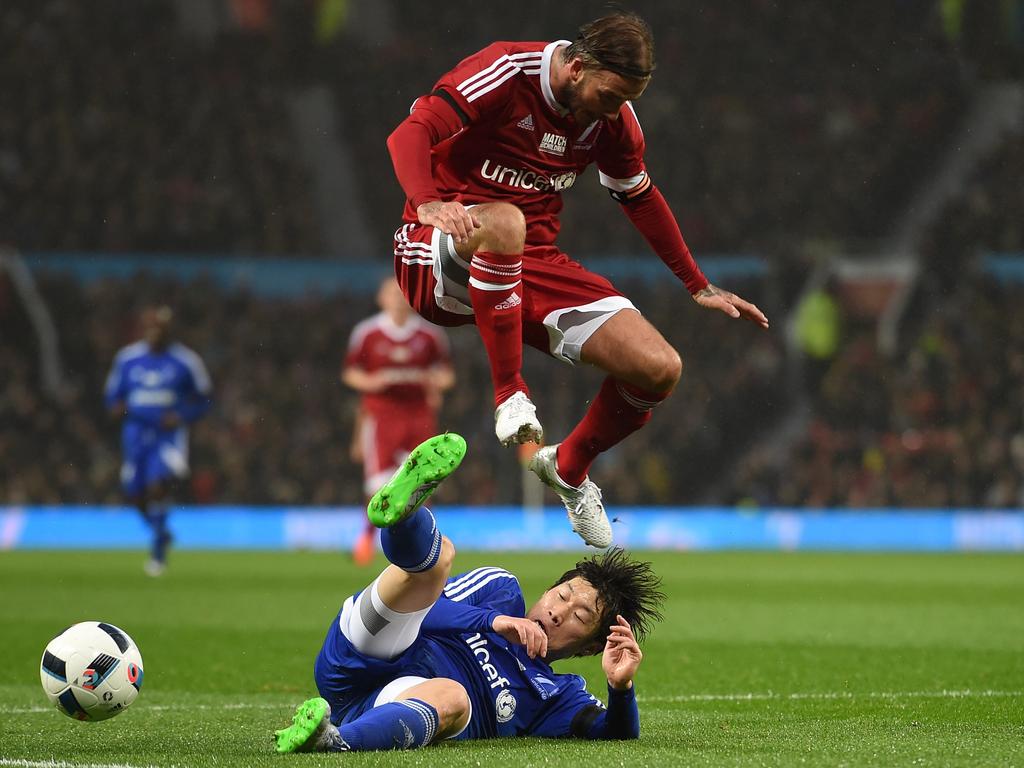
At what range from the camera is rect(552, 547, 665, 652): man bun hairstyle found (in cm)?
500

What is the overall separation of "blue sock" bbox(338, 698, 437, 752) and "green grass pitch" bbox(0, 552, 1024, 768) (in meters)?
0.11

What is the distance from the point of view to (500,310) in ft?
17.8

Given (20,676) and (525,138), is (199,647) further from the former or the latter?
(525,138)

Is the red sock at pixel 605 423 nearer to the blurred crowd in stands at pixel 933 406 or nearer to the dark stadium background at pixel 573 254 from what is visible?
the dark stadium background at pixel 573 254

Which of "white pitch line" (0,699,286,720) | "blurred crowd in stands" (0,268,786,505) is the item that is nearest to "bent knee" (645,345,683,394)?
"white pitch line" (0,699,286,720)

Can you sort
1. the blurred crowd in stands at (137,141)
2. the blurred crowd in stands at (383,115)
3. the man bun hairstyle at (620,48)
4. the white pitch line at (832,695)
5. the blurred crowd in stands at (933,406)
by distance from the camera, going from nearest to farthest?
the man bun hairstyle at (620,48), the white pitch line at (832,695), the blurred crowd in stands at (933,406), the blurred crowd in stands at (137,141), the blurred crowd in stands at (383,115)

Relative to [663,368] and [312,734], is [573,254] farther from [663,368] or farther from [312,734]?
[312,734]

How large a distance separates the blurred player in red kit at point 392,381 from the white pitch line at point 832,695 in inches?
269

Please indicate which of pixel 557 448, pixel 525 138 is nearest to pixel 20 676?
pixel 557 448

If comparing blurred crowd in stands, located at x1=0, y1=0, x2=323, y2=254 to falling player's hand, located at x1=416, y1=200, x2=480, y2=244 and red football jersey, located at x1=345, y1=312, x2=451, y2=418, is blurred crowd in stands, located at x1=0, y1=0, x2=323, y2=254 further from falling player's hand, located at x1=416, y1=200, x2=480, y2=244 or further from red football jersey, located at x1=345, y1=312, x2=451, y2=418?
Result: falling player's hand, located at x1=416, y1=200, x2=480, y2=244

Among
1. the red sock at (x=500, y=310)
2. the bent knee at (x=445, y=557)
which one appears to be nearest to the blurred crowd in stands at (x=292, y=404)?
the red sock at (x=500, y=310)

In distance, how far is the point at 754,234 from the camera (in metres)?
23.5

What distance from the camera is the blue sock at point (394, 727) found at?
14.5ft

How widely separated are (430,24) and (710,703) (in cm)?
2149
